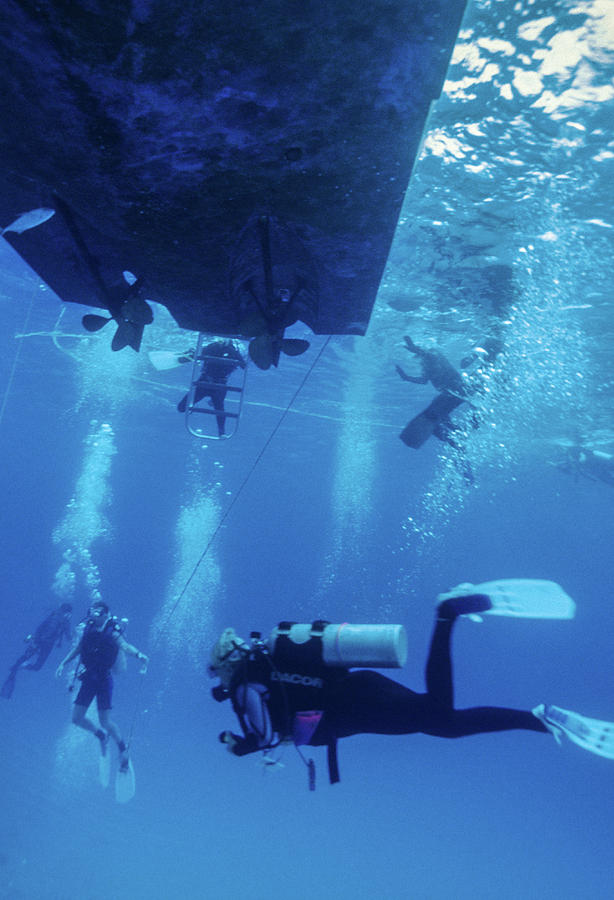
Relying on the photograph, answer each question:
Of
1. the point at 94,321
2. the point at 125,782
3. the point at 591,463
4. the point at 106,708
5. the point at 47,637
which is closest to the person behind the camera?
the point at 94,321

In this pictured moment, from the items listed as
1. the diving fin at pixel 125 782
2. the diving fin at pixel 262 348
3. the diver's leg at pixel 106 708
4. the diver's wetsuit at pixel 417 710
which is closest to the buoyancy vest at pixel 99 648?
the diver's leg at pixel 106 708

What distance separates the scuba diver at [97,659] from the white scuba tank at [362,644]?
7115 millimetres

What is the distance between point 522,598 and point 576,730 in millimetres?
1093

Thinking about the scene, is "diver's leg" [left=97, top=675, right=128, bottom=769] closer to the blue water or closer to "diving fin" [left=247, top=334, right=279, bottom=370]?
the blue water

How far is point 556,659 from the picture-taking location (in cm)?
6119

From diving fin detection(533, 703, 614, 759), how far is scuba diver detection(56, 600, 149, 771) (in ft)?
26.2

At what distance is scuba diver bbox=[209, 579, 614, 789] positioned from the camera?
3.98 meters

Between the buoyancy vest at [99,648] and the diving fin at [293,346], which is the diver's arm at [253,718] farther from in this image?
the buoyancy vest at [99,648]

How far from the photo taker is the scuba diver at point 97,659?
979 centimetres

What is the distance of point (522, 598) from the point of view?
425 cm

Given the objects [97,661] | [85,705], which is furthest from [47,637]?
[97,661]

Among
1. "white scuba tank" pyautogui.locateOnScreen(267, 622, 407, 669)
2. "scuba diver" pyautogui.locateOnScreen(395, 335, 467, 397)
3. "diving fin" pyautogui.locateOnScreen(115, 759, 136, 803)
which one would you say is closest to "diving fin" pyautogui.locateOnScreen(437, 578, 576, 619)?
"white scuba tank" pyautogui.locateOnScreen(267, 622, 407, 669)

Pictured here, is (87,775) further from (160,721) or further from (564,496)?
(564,496)

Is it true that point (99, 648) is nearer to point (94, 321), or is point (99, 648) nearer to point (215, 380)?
point (215, 380)
